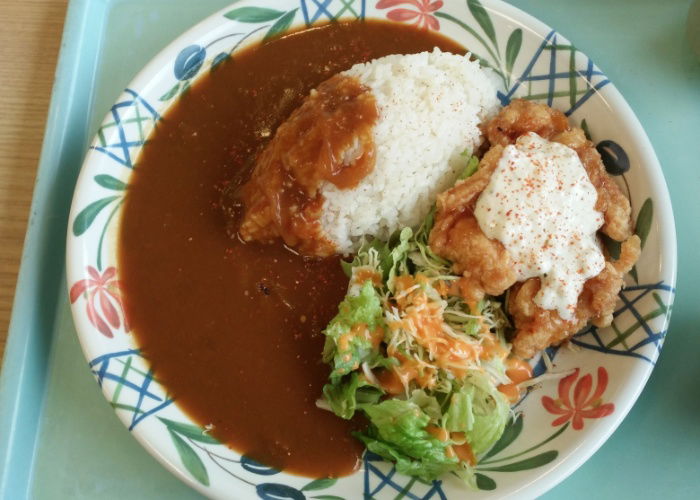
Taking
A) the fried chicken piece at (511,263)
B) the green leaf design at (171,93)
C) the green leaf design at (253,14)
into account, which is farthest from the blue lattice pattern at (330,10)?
the fried chicken piece at (511,263)

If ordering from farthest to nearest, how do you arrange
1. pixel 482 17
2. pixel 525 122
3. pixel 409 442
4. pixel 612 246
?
1. pixel 482 17
2. pixel 525 122
3. pixel 612 246
4. pixel 409 442

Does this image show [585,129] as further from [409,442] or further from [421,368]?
[409,442]

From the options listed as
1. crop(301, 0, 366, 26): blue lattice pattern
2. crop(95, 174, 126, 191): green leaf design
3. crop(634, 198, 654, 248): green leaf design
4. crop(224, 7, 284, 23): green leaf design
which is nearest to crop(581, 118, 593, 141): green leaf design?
crop(634, 198, 654, 248): green leaf design

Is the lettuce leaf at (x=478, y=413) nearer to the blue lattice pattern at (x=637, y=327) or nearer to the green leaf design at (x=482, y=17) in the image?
the blue lattice pattern at (x=637, y=327)

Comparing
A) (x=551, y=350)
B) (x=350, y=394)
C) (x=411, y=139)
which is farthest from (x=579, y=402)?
(x=411, y=139)

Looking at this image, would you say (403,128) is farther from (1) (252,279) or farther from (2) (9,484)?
(2) (9,484)

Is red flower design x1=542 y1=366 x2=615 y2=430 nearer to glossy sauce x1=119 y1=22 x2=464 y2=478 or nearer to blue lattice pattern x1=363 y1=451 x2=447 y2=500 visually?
blue lattice pattern x1=363 y1=451 x2=447 y2=500

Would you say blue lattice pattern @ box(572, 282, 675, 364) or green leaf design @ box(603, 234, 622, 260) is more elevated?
green leaf design @ box(603, 234, 622, 260)
